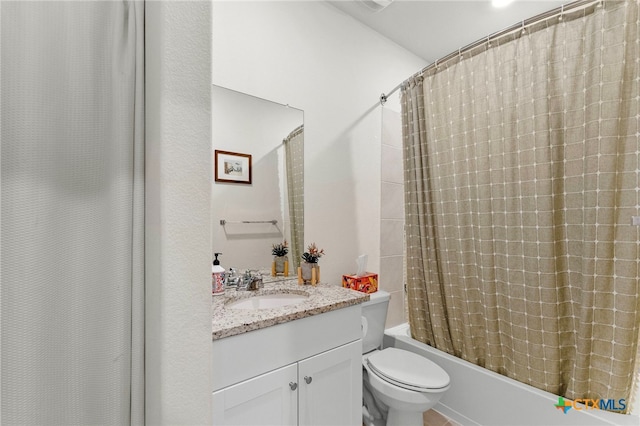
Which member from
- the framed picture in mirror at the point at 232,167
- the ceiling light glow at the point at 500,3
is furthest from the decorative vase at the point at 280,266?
the ceiling light glow at the point at 500,3

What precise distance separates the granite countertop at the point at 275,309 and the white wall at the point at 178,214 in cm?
35

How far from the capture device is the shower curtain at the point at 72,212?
505 mm

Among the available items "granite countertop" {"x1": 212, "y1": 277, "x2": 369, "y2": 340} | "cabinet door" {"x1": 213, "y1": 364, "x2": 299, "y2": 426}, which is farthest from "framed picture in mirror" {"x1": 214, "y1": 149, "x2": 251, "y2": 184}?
"cabinet door" {"x1": 213, "y1": 364, "x2": 299, "y2": 426}

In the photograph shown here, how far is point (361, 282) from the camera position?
73.2 inches

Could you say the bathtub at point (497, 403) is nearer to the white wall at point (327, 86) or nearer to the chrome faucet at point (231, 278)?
the white wall at point (327, 86)

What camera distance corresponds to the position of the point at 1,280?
1.60 feet

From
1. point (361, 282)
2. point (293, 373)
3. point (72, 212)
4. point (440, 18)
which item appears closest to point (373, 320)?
point (361, 282)

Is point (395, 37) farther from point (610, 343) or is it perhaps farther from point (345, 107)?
point (610, 343)

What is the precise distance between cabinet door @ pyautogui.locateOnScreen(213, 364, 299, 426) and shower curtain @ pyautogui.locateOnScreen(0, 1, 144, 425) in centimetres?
44

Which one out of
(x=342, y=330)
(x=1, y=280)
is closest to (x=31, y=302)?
(x=1, y=280)

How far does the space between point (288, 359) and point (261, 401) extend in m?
0.17

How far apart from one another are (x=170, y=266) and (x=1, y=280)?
25 cm

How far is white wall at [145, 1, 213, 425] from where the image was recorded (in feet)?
1.93

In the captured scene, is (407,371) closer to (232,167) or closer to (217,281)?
(217,281)
